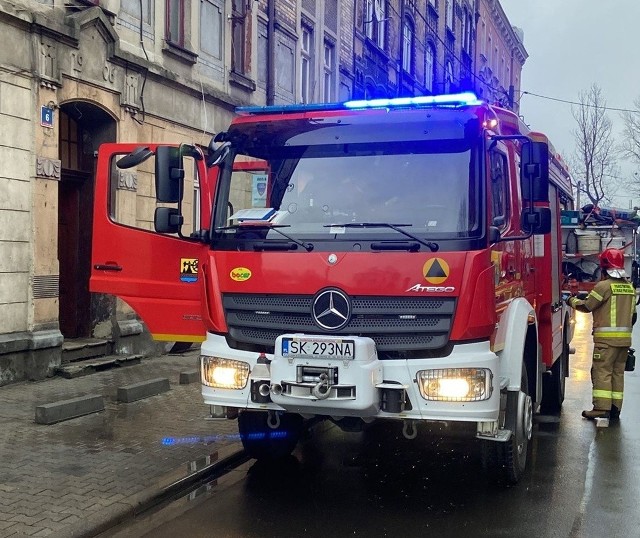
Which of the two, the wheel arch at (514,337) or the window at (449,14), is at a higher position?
the window at (449,14)

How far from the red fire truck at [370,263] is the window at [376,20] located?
1757 cm

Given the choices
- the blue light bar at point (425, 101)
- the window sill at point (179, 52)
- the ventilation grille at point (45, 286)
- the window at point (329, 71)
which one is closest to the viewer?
the blue light bar at point (425, 101)

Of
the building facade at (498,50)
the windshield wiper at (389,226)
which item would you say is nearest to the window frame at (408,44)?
the building facade at (498,50)

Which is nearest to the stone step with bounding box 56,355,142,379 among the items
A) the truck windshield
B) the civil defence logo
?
the truck windshield

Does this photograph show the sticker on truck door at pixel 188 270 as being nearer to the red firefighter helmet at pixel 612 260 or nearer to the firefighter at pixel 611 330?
the firefighter at pixel 611 330

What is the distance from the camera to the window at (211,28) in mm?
12961

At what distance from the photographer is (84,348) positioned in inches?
394

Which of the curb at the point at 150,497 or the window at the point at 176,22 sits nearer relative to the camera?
the curb at the point at 150,497

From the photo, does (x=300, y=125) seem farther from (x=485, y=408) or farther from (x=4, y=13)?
(x=4, y=13)

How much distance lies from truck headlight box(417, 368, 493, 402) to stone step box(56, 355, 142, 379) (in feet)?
19.5

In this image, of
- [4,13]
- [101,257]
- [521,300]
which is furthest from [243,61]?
[521,300]

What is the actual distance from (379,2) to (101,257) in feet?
62.3

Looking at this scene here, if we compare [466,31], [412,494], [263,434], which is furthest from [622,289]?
[466,31]

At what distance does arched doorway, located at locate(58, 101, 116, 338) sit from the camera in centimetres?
1044
